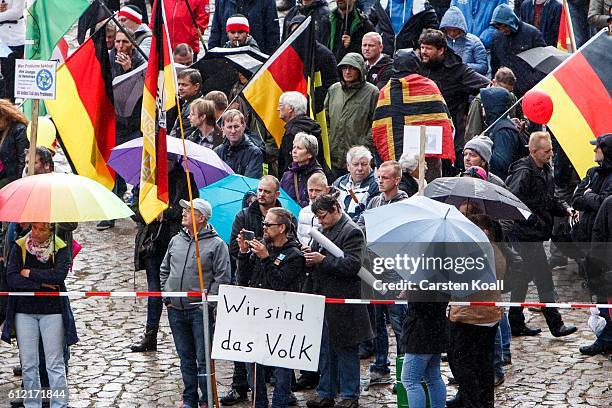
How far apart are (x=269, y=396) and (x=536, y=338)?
117 inches

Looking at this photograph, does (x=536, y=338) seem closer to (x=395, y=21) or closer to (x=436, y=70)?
(x=436, y=70)

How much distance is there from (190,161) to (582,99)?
3907 mm

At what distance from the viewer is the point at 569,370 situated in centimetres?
1252

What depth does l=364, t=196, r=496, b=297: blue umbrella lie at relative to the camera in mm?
10219

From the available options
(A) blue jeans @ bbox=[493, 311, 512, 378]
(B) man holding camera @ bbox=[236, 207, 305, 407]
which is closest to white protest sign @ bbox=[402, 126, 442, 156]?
(A) blue jeans @ bbox=[493, 311, 512, 378]

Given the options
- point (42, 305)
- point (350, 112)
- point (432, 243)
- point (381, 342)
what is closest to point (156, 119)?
point (42, 305)

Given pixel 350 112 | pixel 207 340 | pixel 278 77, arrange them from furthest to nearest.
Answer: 1. pixel 350 112
2. pixel 278 77
3. pixel 207 340

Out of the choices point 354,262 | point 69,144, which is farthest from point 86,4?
point 354,262

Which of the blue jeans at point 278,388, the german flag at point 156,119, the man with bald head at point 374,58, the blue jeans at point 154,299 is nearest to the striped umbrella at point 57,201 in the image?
the german flag at point 156,119

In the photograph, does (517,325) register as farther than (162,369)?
Yes

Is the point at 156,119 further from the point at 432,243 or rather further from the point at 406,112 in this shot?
the point at 406,112

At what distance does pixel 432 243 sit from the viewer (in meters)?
10.3

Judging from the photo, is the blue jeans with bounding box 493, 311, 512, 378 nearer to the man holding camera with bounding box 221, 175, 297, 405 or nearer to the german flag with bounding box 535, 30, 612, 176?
the german flag with bounding box 535, 30, 612, 176

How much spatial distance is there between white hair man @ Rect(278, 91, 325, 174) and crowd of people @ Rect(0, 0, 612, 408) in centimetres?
2
